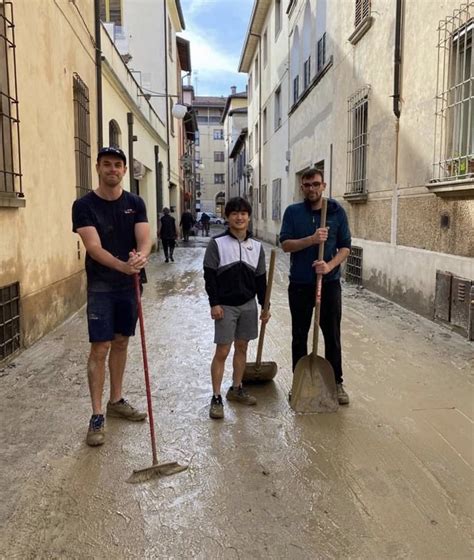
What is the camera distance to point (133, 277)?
10.5 feet

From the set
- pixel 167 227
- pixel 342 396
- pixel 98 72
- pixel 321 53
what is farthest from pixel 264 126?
pixel 342 396

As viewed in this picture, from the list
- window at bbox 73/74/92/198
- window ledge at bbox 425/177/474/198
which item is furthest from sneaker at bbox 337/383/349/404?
window at bbox 73/74/92/198

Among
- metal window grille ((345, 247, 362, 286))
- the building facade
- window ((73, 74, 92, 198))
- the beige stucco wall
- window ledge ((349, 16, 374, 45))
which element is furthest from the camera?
metal window grille ((345, 247, 362, 286))

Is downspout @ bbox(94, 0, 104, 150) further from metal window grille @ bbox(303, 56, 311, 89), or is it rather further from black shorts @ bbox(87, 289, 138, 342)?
metal window grille @ bbox(303, 56, 311, 89)

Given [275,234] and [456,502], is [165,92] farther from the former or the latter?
[456,502]

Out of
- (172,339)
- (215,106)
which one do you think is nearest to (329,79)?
(172,339)

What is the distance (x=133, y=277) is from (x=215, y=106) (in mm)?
64284

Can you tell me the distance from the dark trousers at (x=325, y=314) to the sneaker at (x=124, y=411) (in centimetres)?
130

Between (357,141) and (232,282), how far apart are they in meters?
6.34

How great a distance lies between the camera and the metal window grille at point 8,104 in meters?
4.58

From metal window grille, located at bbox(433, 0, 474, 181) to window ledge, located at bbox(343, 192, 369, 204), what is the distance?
239cm

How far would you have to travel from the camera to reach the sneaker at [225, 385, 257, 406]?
3680mm

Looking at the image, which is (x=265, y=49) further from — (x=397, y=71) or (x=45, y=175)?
(x=45, y=175)

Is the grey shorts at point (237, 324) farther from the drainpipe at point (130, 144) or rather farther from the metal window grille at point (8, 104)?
the drainpipe at point (130, 144)
